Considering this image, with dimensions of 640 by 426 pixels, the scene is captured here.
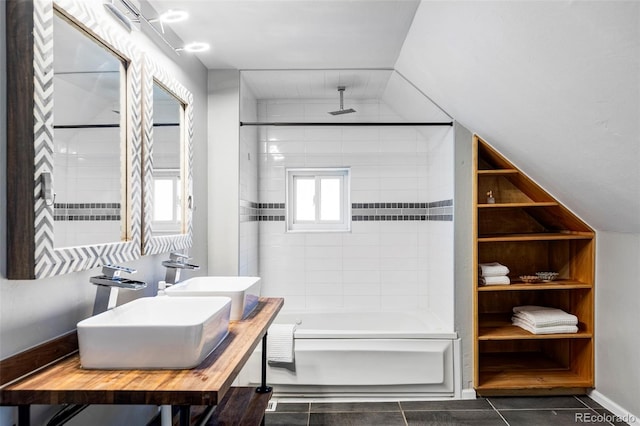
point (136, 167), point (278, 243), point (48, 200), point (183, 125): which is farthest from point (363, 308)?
point (48, 200)

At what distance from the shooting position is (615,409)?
113 inches

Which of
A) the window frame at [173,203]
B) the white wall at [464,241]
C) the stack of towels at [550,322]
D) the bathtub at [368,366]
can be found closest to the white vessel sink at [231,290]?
the window frame at [173,203]

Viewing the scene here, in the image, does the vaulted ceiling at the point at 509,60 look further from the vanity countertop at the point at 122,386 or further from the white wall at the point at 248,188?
the vanity countertop at the point at 122,386

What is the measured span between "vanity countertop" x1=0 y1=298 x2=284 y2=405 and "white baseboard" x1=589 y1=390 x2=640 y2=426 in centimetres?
269

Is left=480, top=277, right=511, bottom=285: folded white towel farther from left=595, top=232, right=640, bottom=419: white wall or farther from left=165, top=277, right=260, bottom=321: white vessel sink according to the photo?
left=165, top=277, right=260, bottom=321: white vessel sink

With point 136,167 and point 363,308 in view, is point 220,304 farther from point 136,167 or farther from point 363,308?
point 363,308

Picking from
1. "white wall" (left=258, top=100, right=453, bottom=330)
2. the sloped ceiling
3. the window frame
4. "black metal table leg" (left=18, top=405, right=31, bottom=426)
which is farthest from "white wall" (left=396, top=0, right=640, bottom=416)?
"black metal table leg" (left=18, top=405, right=31, bottom=426)

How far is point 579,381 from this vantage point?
10.4 feet

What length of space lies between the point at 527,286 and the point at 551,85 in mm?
1740

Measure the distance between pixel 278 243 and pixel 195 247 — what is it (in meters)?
1.38

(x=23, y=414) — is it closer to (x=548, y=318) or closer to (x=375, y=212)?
(x=548, y=318)

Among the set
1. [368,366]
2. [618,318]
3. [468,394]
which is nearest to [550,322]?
[618,318]

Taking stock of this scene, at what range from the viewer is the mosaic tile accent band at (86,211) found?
1.46 meters

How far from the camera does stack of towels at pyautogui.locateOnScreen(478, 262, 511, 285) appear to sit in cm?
322
